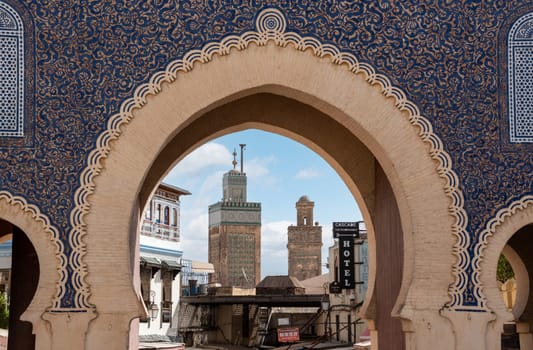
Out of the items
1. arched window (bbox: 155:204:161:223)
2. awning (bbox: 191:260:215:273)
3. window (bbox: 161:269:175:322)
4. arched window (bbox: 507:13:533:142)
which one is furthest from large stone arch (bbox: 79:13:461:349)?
awning (bbox: 191:260:215:273)

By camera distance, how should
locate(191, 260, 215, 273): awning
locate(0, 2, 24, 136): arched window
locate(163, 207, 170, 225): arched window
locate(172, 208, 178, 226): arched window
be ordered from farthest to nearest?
1. locate(191, 260, 215, 273): awning
2. locate(172, 208, 178, 226): arched window
3. locate(163, 207, 170, 225): arched window
4. locate(0, 2, 24, 136): arched window

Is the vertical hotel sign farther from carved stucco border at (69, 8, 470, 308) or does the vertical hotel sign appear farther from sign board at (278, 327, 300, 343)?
carved stucco border at (69, 8, 470, 308)

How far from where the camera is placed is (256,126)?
31.7 feet

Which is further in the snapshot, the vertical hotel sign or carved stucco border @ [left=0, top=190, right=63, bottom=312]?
the vertical hotel sign

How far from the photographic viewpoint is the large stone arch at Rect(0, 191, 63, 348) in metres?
7.32

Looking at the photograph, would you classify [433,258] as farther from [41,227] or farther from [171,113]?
[41,227]

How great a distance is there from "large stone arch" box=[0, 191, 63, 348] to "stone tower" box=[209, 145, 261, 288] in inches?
1414

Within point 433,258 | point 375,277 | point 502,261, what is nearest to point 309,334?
point 502,261

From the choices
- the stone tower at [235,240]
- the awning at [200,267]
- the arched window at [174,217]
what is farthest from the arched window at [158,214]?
the stone tower at [235,240]

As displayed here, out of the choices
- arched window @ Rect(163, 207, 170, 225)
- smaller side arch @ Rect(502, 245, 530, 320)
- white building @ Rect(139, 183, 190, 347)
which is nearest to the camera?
smaller side arch @ Rect(502, 245, 530, 320)

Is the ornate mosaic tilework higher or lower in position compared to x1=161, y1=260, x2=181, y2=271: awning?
higher

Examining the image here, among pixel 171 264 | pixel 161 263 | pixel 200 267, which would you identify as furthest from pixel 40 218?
pixel 200 267

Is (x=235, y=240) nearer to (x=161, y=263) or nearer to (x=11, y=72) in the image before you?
(x=161, y=263)

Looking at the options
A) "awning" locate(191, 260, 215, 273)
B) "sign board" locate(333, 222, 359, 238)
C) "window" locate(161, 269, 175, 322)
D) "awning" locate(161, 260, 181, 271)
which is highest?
"sign board" locate(333, 222, 359, 238)
